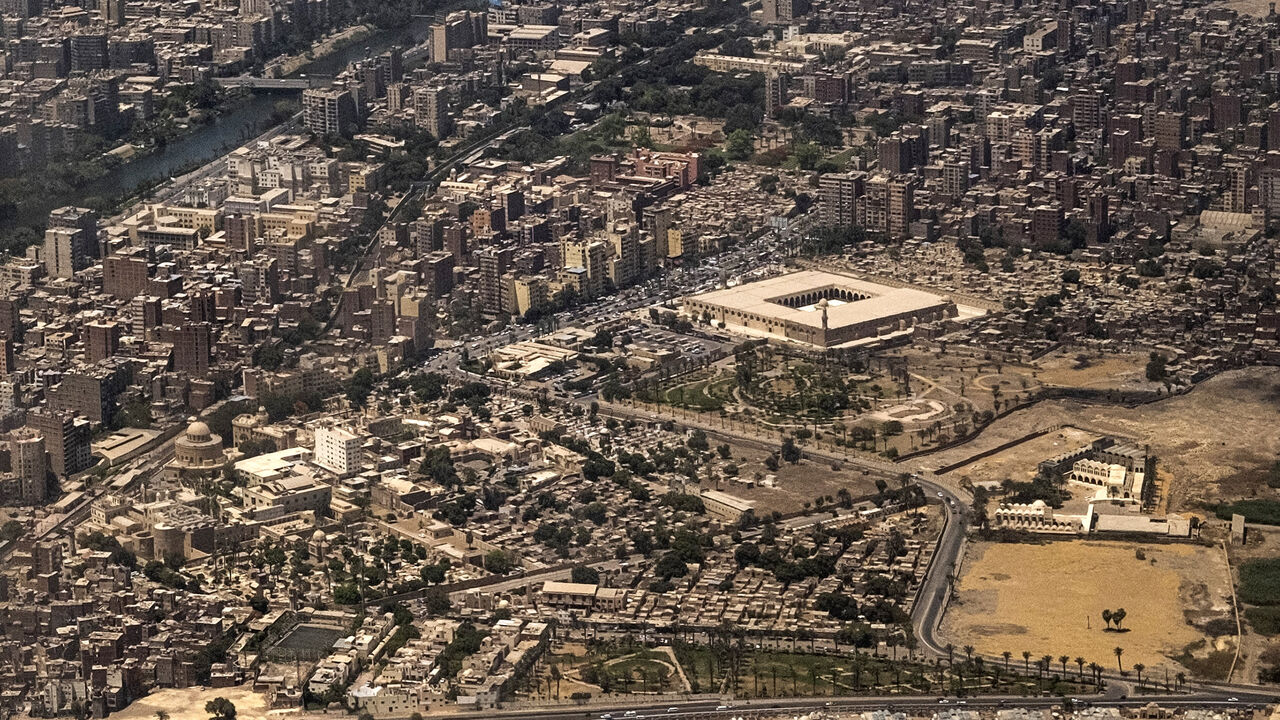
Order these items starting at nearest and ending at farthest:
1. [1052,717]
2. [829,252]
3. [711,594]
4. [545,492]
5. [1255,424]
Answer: [1052,717] → [711,594] → [545,492] → [1255,424] → [829,252]

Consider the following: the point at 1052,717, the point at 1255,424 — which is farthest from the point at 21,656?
the point at 1255,424

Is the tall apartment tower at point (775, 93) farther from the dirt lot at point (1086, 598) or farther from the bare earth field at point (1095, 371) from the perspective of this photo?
the dirt lot at point (1086, 598)

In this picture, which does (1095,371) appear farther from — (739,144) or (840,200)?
(739,144)

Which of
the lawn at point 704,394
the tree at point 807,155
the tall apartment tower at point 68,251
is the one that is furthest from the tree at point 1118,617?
the tree at point 807,155

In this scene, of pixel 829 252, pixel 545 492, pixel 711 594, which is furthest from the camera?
pixel 829 252

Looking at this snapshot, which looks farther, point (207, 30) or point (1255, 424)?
point (207, 30)

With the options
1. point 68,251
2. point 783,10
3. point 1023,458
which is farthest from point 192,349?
point 783,10

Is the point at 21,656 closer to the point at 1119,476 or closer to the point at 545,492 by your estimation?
the point at 545,492

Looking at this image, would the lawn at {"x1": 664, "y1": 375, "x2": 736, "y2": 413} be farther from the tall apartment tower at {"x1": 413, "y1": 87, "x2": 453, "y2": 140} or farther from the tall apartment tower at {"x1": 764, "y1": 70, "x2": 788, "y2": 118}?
the tall apartment tower at {"x1": 764, "y1": 70, "x2": 788, "y2": 118}
